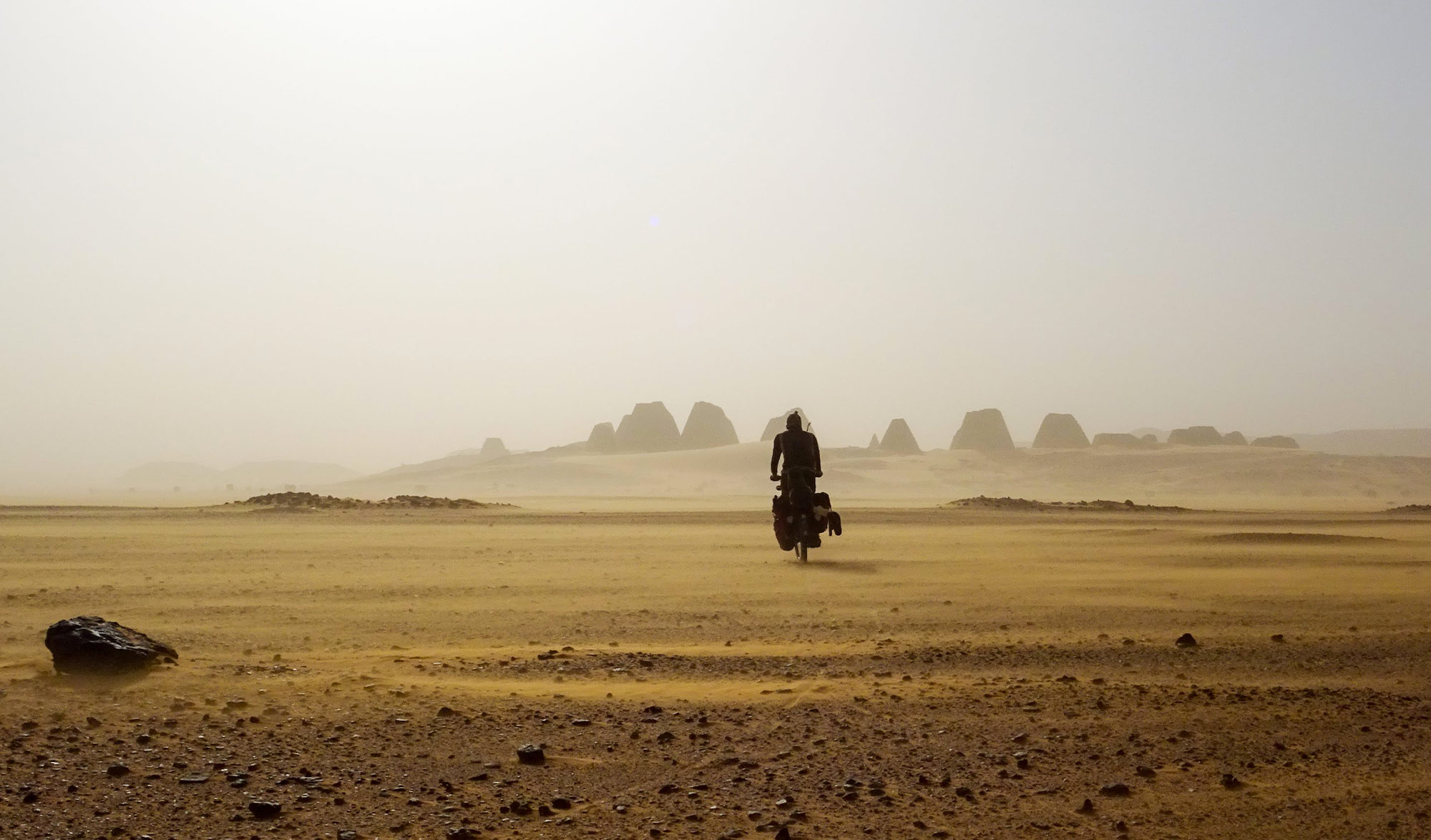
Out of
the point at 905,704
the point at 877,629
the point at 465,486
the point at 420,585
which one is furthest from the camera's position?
the point at 465,486

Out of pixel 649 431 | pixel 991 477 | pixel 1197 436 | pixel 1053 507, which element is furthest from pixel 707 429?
pixel 1053 507

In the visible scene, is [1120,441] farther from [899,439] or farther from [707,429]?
[707,429]

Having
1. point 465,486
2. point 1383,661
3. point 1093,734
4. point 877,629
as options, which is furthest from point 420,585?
point 465,486

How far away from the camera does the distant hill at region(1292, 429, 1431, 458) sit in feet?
499

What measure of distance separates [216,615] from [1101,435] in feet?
270

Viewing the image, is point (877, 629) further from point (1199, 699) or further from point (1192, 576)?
point (1192, 576)

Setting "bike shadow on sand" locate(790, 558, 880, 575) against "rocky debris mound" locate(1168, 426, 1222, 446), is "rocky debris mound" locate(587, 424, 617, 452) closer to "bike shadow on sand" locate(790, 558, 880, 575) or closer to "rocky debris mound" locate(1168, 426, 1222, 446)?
"rocky debris mound" locate(1168, 426, 1222, 446)

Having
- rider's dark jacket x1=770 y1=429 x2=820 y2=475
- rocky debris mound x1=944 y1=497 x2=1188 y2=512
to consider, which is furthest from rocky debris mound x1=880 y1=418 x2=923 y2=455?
rider's dark jacket x1=770 y1=429 x2=820 y2=475

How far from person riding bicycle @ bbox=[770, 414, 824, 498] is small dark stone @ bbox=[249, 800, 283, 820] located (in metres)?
8.61

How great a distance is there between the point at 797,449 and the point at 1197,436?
83.9 meters

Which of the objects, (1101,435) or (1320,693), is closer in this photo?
(1320,693)

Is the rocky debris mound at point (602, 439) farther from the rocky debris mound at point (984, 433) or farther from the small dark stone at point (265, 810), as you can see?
the small dark stone at point (265, 810)

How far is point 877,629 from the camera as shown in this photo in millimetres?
6996

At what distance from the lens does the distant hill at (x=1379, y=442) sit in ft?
499
